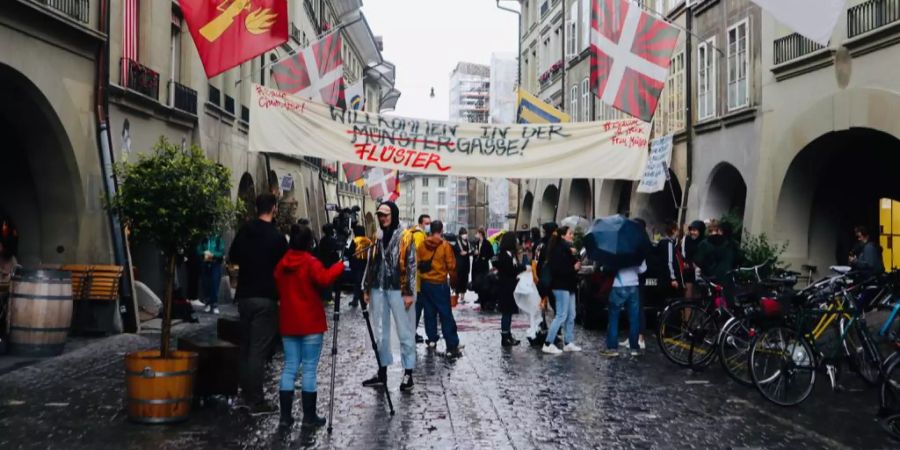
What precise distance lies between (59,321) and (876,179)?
50.7 feet

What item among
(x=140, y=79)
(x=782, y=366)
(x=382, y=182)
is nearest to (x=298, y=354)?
(x=782, y=366)

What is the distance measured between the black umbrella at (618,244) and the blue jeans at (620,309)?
0.36 meters

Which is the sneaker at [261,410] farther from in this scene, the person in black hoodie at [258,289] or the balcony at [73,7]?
the balcony at [73,7]

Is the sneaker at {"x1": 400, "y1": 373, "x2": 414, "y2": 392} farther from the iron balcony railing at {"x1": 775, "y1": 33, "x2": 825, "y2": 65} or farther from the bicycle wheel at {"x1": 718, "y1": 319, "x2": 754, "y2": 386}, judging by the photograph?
the iron balcony railing at {"x1": 775, "y1": 33, "x2": 825, "y2": 65}

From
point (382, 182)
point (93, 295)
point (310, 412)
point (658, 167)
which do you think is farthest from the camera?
point (382, 182)

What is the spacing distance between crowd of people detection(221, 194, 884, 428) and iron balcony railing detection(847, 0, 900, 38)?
Result: 3415 millimetres

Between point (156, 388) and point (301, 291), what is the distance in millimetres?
1487

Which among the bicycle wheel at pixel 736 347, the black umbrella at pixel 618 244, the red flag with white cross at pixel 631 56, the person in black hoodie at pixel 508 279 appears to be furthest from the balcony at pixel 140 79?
the bicycle wheel at pixel 736 347

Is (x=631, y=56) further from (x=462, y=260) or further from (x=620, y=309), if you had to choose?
(x=462, y=260)

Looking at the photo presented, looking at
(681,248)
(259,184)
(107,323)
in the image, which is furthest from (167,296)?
(259,184)

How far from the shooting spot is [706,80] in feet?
77.2

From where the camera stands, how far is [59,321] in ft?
40.0

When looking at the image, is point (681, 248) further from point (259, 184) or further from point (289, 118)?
point (259, 184)

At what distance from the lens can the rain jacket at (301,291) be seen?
27.1 feet
